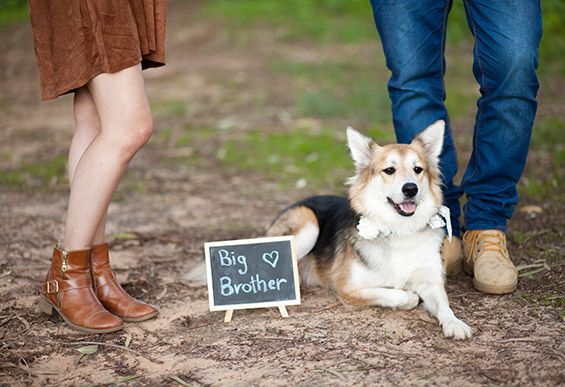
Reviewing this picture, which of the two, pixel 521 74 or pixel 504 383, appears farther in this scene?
pixel 521 74

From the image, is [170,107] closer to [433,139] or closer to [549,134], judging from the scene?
[549,134]

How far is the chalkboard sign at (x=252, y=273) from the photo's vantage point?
3502 millimetres

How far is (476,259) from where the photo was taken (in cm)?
381

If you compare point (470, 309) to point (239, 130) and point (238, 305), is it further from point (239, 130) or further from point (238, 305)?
point (239, 130)

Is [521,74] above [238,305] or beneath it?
above

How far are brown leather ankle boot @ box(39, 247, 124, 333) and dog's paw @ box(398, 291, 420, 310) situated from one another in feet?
4.58

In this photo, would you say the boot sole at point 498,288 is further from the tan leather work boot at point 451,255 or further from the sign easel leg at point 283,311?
the sign easel leg at point 283,311

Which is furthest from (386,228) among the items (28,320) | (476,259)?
(28,320)

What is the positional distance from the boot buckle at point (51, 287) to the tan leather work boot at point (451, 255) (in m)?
2.07

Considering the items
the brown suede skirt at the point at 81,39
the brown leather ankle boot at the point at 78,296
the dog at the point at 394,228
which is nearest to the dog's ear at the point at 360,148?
the dog at the point at 394,228

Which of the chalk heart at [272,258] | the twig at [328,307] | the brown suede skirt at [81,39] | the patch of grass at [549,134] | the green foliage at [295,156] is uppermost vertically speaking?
the brown suede skirt at [81,39]

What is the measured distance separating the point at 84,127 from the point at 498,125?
7.09 ft

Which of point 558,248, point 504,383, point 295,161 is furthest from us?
point 295,161

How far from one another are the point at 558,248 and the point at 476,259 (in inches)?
30.2
